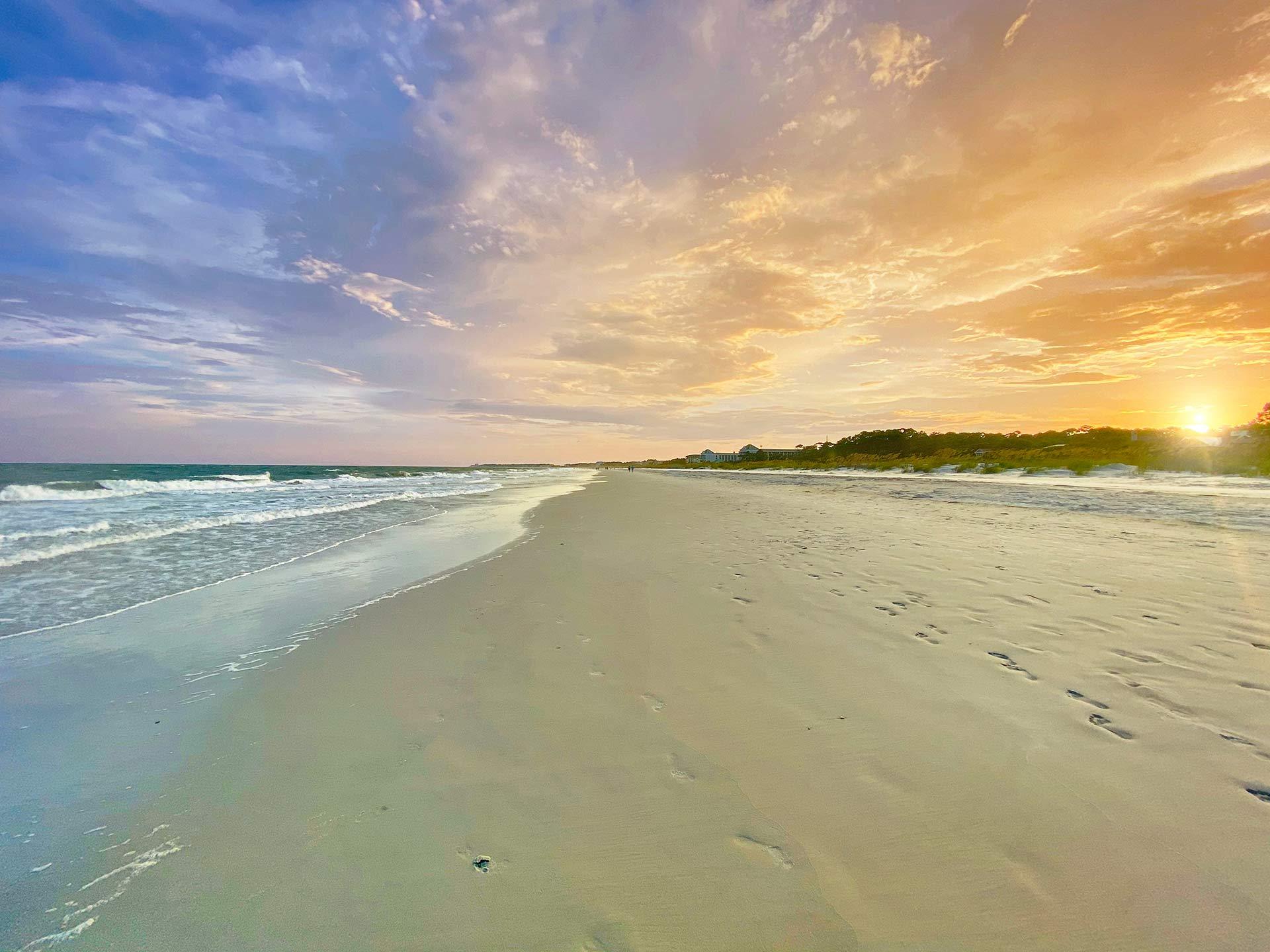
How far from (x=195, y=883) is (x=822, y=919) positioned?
Result: 283 cm

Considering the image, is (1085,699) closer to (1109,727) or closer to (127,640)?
(1109,727)

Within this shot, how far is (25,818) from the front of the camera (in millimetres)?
2707

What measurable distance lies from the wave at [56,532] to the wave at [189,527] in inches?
55.0

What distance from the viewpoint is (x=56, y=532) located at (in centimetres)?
1270

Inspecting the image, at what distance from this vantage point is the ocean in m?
2.49

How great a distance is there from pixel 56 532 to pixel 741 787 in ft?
61.7

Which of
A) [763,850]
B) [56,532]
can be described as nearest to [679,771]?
[763,850]

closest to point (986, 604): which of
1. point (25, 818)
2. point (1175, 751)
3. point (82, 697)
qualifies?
point (1175, 751)

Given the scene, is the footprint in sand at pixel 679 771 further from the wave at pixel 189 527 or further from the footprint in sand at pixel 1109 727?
the wave at pixel 189 527

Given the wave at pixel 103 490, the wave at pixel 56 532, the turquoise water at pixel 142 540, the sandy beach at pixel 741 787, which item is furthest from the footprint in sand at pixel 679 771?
the wave at pixel 103 490

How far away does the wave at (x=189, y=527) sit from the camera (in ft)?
31.9

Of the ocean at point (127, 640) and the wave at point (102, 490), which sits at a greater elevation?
the wave at point (102, 490)

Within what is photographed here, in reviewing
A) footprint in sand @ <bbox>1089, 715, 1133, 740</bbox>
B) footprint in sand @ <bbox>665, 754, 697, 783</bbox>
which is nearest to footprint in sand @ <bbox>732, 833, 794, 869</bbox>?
footprint in sand @ <bbox>665, 754, 697, 783</bbox>

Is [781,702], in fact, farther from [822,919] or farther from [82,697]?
[82,697]
